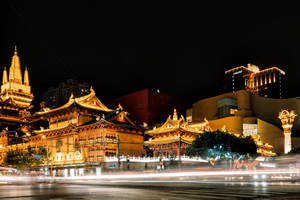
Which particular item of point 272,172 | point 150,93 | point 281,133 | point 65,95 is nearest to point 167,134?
point 150,93

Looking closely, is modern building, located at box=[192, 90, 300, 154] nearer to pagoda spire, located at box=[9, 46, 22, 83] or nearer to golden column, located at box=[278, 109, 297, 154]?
golden column, located at box=[278, 109, 297, 154]

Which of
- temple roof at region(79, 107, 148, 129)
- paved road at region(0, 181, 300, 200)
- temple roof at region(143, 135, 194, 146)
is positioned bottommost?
paved road at region(0, 181, 300, 200)

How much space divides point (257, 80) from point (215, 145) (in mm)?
123356

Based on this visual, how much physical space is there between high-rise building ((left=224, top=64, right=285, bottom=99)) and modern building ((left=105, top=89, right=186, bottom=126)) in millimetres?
81147

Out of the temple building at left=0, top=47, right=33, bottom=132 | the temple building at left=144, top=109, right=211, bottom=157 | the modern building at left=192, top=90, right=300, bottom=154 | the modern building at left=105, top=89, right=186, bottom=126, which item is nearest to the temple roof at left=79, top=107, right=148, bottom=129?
the temple building at left=144, top=109, right=211, bottom=157

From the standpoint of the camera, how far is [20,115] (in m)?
94.8

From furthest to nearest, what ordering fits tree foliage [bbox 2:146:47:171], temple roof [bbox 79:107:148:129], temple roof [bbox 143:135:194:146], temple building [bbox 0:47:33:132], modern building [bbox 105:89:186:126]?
temple building [bbox 0:47:33:132] < modern building [bbox 105:89:186:126] < tree foliage [bbox 2:146:47:171] < temple roof [bbox 79:107:148:129] < temple roof [bbox 143:135:194:146]

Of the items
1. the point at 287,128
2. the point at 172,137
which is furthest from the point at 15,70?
the point at 287,128

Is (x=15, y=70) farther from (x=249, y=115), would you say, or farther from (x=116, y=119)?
(x=249, y=115)

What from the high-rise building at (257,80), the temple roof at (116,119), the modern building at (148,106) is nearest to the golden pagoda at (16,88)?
the modern building at (148,106)

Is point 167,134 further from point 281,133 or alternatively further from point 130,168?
point 281,133

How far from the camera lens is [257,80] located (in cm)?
15975

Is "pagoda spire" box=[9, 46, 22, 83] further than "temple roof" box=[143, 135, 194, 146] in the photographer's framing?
Yes

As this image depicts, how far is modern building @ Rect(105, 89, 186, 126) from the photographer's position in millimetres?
77312
